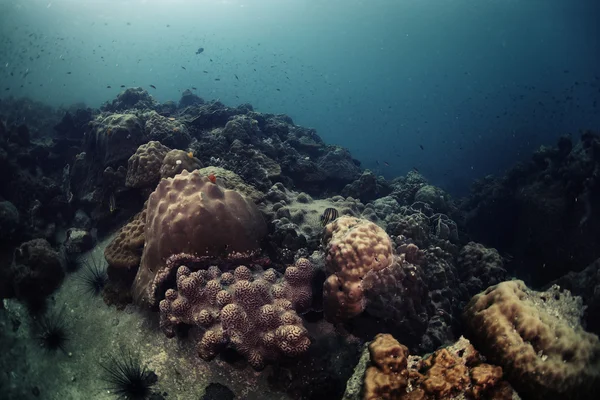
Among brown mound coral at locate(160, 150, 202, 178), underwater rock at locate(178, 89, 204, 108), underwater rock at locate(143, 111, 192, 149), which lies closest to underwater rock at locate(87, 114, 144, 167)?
underwater rock at locate(143, 111, 192, 149)

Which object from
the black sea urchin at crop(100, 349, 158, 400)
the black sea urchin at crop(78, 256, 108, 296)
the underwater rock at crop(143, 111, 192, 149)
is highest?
the underwater rock at crop(143, 111, 192, 149)

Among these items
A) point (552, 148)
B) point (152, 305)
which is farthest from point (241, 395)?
point (552, 148)

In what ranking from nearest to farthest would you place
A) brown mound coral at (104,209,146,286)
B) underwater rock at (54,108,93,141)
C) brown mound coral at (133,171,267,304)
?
brown mound coral at (133,171,267,304), brown mound coral at (104,209,146,286), underwater rock at (54,108,93,141)

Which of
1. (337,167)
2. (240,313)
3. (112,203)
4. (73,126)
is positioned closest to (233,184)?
(112,203)

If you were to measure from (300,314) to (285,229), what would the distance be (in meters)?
2.00

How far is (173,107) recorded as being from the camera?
65.8ft

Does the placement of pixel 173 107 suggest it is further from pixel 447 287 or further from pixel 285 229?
pixel 447 287

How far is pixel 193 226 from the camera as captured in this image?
5.82 metres

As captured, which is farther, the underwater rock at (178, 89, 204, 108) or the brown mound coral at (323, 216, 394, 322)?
the underwater rock at (178, 89, 204, 108)

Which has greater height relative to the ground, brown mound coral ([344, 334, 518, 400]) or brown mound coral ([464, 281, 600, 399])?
brown mound coral ([464, 281, 600, 399])

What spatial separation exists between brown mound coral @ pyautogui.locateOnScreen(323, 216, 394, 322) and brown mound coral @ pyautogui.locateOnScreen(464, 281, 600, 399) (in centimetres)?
159

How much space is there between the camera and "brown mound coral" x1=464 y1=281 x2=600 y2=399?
3779mm

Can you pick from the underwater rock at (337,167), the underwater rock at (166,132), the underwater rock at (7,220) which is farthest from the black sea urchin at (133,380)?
the underwater rock at (337,167)

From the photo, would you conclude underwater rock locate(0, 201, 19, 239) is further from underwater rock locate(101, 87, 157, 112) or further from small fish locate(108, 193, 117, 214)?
underwater rock locate(101, 87, 157, 112)
